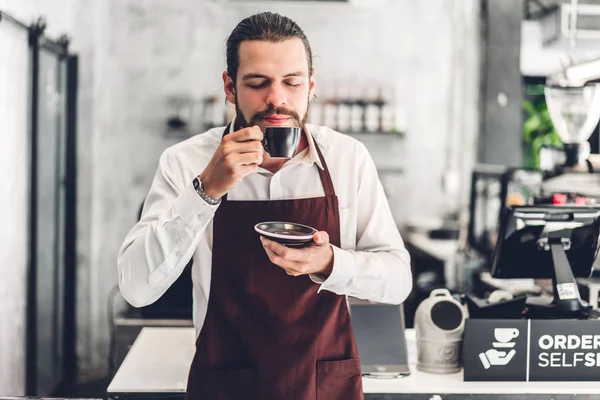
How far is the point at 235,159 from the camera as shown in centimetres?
134

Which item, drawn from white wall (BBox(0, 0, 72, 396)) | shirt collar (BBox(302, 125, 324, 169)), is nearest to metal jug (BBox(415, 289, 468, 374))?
shirt collar (BBox(302, 125, 324, 169))

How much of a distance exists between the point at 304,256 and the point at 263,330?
277mm

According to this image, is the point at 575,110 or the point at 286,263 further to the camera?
the point at 575,110

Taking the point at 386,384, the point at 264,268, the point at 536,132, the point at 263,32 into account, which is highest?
the point at 536,132

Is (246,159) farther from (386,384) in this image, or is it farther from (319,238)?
(386,384)

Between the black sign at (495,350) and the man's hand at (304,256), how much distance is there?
0.68 meters

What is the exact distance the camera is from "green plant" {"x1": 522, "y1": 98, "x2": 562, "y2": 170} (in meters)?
8.02

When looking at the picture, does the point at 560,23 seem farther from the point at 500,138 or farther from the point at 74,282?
the point at 74,282

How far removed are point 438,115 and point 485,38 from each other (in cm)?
91

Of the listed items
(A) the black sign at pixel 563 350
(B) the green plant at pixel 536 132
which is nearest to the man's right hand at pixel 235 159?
(A) the black sign at pixel 563 350

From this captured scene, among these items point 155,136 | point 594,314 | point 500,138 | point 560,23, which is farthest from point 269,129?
point 500,138

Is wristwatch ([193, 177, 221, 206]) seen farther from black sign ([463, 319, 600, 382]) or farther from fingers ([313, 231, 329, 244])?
black sign ([463, 319, 600, 382])

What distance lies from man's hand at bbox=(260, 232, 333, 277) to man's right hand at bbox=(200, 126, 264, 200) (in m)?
0.14

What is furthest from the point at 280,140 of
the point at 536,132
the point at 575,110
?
the point at 536,132
